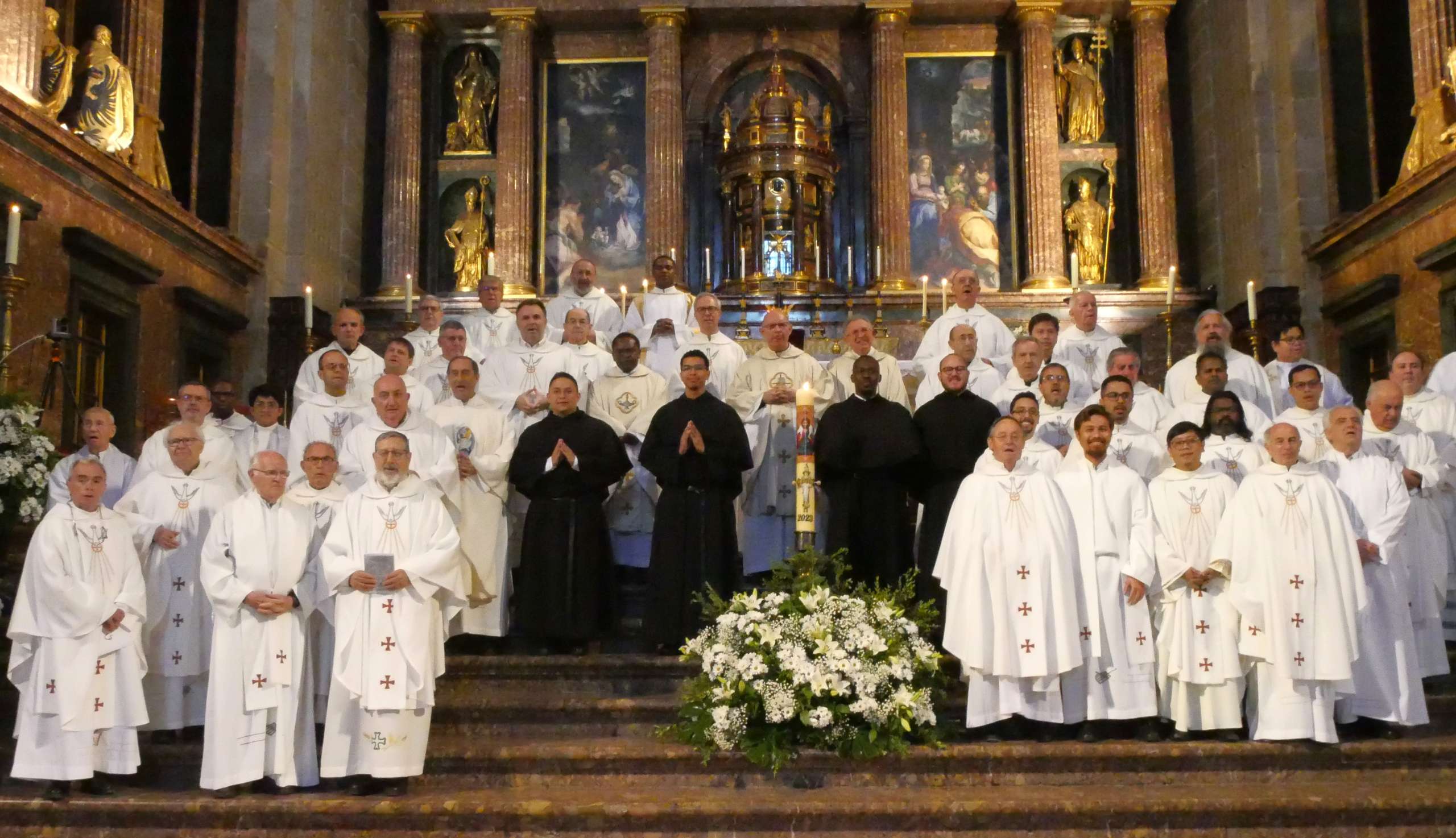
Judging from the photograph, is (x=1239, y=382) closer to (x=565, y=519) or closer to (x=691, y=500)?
(x=691, y=500)

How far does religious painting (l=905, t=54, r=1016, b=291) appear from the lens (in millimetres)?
16703

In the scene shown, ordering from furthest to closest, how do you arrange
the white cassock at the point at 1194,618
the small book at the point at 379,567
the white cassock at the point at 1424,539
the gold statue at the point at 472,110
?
the gold statue at the point at 472,110 < the white cassock at the point at 1424,539 < the white cassock at the point at 1194,618 < the small book at the point at 379,567

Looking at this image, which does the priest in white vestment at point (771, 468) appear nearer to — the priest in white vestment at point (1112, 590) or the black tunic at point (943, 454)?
the black tunic at point (943, 454)

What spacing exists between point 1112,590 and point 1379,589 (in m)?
1.57

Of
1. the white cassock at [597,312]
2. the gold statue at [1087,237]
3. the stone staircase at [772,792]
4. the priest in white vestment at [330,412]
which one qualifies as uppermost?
the gold statue at [1087,237]

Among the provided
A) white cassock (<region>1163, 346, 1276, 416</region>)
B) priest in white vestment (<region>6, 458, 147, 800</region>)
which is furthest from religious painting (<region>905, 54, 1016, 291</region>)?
priest in white vestment (<region>6, 458, 147, 800</region>)

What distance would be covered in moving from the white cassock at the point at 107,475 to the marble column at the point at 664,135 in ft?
26.2

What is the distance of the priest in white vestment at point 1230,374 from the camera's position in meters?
9.92

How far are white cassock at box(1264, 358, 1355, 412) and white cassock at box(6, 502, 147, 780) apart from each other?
7.87 metres

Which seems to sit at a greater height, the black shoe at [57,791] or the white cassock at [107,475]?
the white cassock at [107,475]

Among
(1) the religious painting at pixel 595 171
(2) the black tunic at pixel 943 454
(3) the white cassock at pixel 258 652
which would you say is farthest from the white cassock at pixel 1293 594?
(1) the religious painting at pixel 595 171

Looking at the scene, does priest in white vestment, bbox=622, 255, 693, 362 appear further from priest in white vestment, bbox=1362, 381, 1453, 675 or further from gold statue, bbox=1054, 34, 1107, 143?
gold statue, bbox=1054, 34, 1107, 143


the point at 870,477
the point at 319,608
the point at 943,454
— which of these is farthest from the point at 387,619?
the point at 943,454

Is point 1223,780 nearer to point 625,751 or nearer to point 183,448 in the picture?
point 625,751
